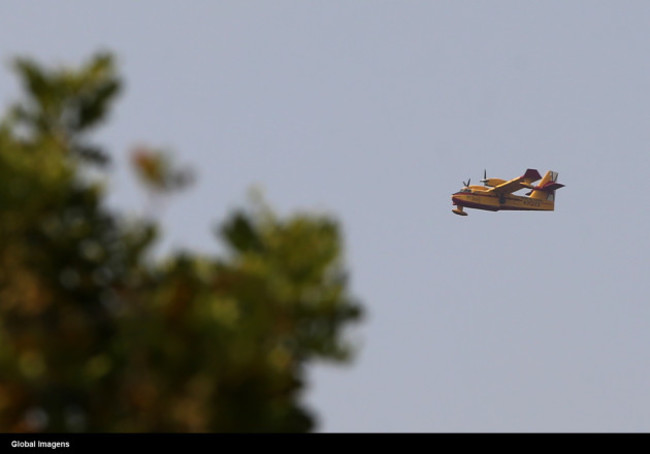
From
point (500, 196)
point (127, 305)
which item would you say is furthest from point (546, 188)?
point (127, 305)

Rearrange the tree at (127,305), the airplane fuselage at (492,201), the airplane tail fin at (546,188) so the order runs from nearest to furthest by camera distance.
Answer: the tree at (127,305)
the airplane fuselage at (492,201)
the airplane tail fin at (546,188)

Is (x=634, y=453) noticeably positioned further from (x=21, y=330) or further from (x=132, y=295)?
(x=21, y=330)

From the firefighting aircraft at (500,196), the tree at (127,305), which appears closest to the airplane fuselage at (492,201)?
the firefighting aircraft at (500,196)

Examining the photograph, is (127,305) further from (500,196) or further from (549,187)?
(549,187)

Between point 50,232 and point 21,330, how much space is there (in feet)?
8.23

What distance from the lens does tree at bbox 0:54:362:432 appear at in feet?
72.0

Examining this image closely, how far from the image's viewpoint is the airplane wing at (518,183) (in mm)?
107938

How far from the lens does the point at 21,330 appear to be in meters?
23.3

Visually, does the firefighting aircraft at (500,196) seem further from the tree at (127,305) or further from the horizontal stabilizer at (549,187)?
the tree at (127,305)

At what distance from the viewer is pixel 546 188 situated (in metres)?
115

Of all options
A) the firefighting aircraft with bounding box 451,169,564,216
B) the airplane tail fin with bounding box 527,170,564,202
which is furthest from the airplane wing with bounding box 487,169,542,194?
the airplane tail fin with bounding box 527,170,564,202

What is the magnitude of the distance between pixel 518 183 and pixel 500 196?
228cm


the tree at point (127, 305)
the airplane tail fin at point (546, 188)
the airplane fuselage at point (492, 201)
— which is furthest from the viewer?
the airplane tail fin at point (546, 188)

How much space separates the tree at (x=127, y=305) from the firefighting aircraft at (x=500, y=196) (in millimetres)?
79451
